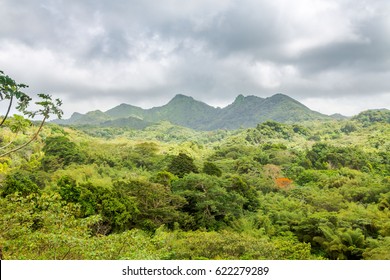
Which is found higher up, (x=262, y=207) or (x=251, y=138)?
(x=251, y=138)

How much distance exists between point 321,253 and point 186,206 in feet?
20.7

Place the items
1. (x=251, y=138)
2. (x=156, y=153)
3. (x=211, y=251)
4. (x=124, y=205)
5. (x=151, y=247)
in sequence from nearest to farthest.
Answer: (x=151, y=247) < (x=211, y=251) < (x=124, y=205) < (x=156, y=153) < (x=251, y=138)

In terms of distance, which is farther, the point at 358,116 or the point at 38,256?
the point at 358,116

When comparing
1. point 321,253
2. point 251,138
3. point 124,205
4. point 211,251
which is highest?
point 251,138

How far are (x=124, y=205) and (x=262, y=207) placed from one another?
29.3ft

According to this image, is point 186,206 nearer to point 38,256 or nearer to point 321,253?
point 321,253

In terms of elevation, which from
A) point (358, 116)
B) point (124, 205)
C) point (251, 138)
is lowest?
point (124, 205)

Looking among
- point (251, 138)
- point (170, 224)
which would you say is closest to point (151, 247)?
point (170, 224)

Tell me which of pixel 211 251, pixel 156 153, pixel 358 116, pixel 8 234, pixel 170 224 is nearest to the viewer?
pixel 8 234

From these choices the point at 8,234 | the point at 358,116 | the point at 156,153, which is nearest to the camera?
the point at 8,234

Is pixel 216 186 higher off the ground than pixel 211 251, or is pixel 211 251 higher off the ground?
pixel 216 186

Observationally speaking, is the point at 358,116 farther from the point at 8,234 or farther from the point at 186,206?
the point at 8,234

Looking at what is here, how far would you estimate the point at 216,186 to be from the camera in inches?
687
